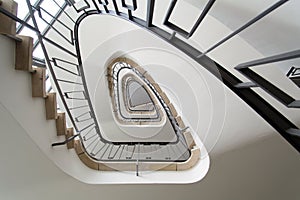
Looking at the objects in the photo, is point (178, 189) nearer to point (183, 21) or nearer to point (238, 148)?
point (238, 148)

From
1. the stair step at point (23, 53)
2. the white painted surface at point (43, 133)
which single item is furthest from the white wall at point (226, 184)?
the stair step at point (23, 53)

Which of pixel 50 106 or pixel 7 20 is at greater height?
pixel 7 20

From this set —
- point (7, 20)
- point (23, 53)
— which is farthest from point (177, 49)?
point (7, 20)

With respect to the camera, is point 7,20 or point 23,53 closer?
point 7,20

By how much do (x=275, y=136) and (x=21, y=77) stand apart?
6.94ft

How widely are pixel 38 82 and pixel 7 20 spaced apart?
1.39 feet

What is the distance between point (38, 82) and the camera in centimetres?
153

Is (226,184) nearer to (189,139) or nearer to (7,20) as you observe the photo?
(189,139)

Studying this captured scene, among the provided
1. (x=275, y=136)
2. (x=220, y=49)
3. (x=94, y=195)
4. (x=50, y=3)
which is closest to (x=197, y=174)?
(x=275, y=136)

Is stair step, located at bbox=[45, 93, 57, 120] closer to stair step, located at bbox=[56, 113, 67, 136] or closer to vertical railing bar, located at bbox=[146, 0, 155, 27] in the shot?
stair step, located at bbox=[56, 113, 67, 136]

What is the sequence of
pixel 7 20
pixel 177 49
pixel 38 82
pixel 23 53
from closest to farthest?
1. pixel 7 20
2. pixel 23 53
3. pixel 38 82
4. pixel 177 49

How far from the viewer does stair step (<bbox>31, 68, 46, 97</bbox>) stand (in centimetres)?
152

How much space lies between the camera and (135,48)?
4.12 meters

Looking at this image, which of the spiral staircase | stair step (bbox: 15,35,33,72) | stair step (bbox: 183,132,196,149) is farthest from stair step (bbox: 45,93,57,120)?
stair step (bbox: 183,132,196,149)
